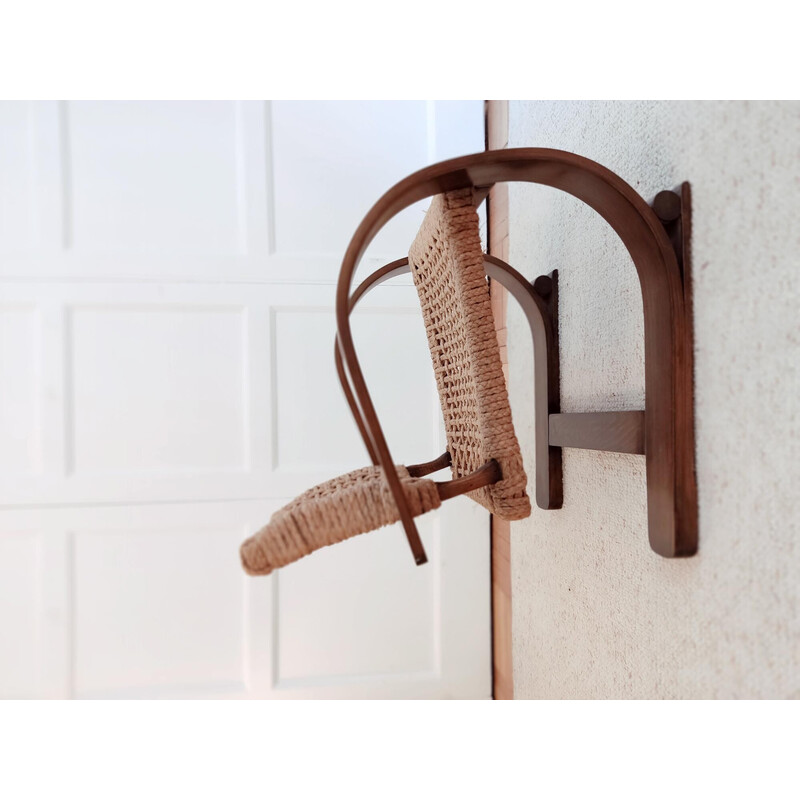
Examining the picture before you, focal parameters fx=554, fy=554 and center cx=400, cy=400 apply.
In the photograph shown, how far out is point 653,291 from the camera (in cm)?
55

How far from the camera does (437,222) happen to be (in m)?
0.57

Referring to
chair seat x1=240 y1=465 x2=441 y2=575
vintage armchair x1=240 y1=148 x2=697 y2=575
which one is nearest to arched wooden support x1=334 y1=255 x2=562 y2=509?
vintage armchair x1=240 y1=148 x2=697 y2=575

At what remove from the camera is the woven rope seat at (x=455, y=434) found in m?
0.50

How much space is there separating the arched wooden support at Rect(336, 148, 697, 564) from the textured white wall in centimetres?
2

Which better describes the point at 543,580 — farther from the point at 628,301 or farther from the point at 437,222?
the point at 437,222

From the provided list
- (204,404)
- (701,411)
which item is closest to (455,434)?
(701,411)

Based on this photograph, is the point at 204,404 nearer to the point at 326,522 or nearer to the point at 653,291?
the point at 326,522

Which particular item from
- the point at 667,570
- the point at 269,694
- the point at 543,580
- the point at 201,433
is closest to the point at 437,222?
the point at 667,570

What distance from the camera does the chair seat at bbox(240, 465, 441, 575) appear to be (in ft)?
1.62

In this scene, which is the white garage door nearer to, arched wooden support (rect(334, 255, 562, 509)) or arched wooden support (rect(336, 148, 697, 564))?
arched wooden support (rect(334, 255, 562, 509))
